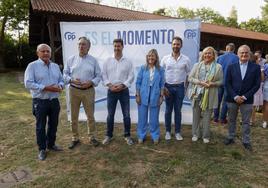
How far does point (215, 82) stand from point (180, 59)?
70 centimetres

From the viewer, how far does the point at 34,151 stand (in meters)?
4.51

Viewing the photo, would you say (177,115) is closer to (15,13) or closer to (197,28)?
(197,28)

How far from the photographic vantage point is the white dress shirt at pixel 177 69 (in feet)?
15.4

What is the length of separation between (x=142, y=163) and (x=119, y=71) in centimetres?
152

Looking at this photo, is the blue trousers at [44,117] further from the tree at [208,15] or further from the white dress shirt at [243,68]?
the tree at [208,15]

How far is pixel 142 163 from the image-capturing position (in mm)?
4016

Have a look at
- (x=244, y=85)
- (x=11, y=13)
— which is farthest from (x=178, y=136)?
(x=11, y=13)

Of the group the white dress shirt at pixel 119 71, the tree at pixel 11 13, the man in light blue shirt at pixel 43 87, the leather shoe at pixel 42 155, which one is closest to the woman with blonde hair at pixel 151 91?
the white dress shirt at pixel 119 71

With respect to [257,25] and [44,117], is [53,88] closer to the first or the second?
[44,117]

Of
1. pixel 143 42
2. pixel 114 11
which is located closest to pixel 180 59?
pixel 143 42

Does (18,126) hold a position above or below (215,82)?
below

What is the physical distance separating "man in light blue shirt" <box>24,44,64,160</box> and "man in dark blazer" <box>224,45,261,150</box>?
2.66 metres

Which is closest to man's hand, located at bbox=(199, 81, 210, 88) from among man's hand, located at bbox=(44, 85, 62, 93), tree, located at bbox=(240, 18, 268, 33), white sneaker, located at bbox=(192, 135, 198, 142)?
white sneaker, located at bbox=(192, 135, 198, 142)

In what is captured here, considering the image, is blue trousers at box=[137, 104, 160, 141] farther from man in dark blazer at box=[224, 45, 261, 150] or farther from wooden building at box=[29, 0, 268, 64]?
wooden building at box=[29, 0, 268, 64]
